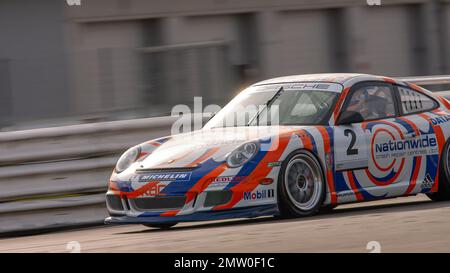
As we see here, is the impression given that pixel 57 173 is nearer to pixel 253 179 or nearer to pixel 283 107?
pixel 283 107

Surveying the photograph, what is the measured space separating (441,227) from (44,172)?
4.37 meters

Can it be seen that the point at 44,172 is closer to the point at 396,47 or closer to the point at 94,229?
the point at 94,229

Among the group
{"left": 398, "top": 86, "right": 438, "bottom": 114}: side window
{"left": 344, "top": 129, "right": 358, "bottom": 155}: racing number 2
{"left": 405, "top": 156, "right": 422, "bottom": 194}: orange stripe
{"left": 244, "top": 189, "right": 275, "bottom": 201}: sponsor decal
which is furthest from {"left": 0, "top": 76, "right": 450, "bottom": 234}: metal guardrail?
{"left": 405, "top": 156, "right": 422, "bottom": 194}: orange stripe

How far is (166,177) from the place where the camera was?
9.24m

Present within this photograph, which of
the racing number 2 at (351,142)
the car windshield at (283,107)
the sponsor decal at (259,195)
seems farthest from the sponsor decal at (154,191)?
the racing number 2 at (351,142)

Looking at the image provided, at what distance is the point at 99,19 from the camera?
1775 cm

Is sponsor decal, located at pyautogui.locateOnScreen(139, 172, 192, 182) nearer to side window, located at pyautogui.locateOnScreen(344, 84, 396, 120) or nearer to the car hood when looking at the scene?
the car hood

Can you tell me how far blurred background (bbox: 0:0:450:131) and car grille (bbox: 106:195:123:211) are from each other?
1685 millimetres

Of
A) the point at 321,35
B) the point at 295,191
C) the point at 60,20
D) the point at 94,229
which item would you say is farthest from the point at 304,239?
the point at 321,35

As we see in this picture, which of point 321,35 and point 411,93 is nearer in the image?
point 411,93

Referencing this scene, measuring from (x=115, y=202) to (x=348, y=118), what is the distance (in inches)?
85.8

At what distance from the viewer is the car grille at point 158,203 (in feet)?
30.1

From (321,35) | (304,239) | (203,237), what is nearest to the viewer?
(304,239)

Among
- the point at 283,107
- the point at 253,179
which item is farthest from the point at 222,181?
the point at 283,107
